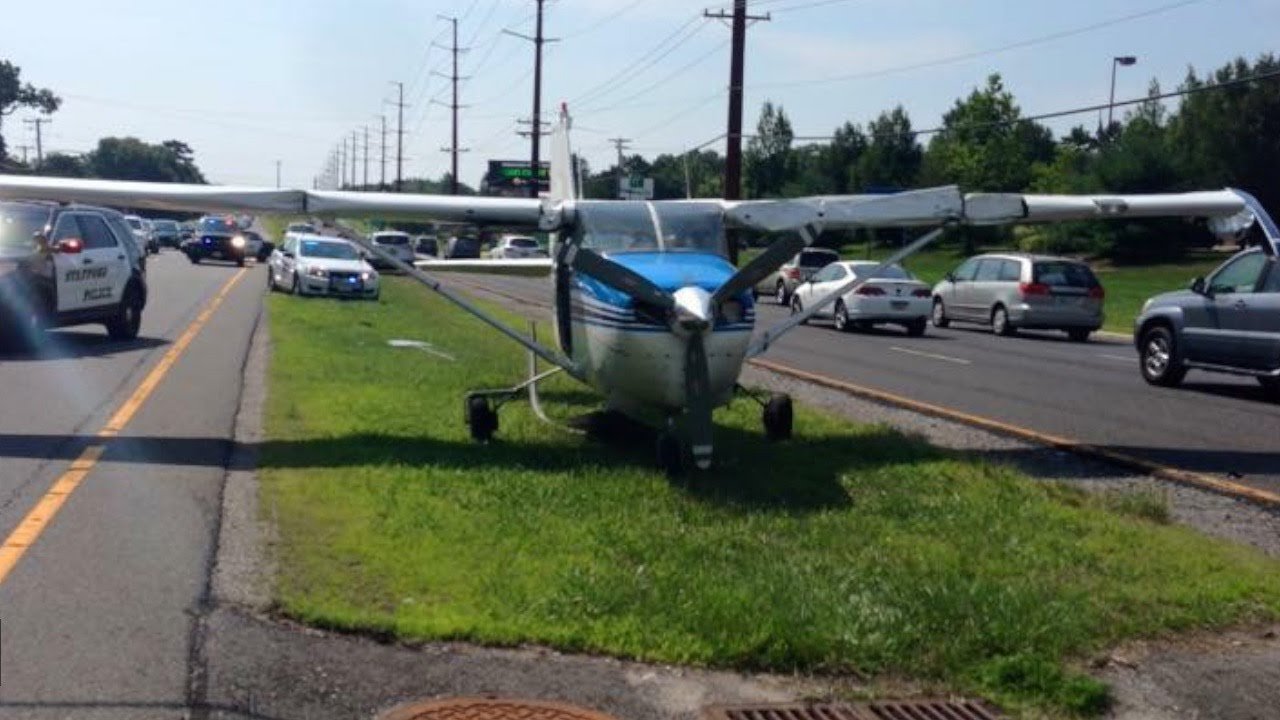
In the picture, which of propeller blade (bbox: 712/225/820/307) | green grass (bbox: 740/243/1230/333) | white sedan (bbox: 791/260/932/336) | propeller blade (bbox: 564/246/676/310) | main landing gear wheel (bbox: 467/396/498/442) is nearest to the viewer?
propeller blade (bbox: 564/246/676/310)

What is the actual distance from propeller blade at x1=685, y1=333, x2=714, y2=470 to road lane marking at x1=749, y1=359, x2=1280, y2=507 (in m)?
3.89

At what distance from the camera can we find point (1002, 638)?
7.55 meters

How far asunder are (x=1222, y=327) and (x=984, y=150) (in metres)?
53.1

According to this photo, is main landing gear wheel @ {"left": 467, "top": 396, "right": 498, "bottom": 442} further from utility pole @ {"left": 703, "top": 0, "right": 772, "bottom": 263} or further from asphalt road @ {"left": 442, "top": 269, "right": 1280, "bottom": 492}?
utility pole @ {"left": 703, "top": 0, "right": 772, "bottom": 263}

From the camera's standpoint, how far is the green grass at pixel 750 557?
24.6 feet

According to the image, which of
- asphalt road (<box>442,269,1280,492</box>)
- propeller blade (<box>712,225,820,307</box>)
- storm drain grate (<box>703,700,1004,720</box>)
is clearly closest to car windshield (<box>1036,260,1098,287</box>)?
asphalt road (<box>442,269,1280,492</box>)

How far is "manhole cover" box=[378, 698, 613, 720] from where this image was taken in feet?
21.1

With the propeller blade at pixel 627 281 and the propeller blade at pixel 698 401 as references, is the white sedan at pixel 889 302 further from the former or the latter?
the propeller blade at pixel 698 401

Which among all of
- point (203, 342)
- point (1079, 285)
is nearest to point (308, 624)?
point (203, 342)

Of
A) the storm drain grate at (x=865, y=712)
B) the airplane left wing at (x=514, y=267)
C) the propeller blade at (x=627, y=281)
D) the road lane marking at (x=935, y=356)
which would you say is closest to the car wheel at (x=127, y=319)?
the airplane left wing at (x=514, y=267)

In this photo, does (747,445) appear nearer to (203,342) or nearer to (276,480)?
(276,480)

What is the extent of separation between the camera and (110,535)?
9.60 m

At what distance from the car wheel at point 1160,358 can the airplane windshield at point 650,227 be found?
366 inches

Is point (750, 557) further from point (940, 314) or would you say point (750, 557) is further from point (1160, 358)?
point (940, 314)
